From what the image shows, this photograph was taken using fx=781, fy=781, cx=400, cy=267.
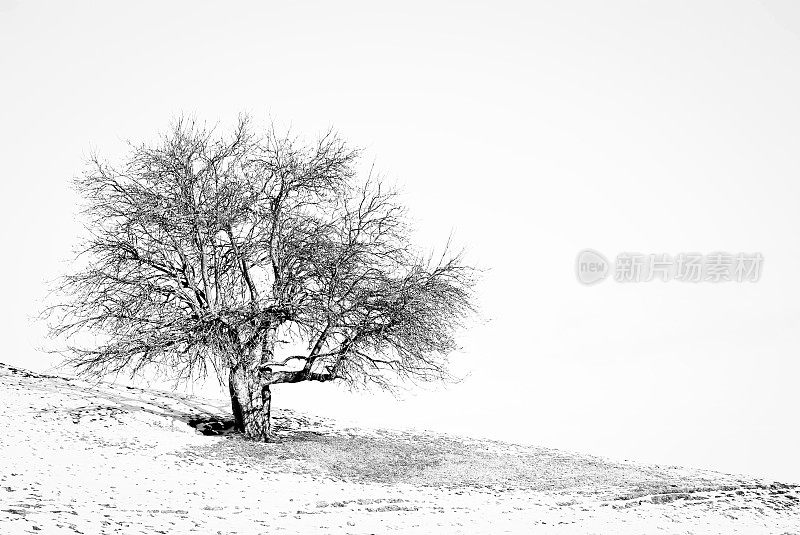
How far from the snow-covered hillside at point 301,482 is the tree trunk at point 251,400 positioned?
89 cm

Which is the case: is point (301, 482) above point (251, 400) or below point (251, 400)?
below

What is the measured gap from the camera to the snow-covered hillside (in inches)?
615

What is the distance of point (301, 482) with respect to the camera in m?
21.4

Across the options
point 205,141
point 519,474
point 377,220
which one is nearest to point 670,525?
point 519,474

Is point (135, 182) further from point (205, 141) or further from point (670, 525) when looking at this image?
point (670, 525)

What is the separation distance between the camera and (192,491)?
18.7 m

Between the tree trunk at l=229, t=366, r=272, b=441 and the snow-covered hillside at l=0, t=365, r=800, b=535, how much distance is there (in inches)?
34.9

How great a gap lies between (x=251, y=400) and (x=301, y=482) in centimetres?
576

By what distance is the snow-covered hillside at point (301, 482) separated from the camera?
51.2ft

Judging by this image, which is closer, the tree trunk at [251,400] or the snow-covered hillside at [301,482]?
the snow-covered hillside at [301,482]

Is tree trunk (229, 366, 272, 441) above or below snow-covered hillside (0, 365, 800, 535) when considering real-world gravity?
above

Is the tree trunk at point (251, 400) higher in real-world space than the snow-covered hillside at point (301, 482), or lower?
higher

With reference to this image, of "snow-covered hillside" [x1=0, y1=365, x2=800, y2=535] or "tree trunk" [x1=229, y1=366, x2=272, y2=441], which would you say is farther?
"tree trunk" [x1=229, y1=366, x2=272, y2=441]

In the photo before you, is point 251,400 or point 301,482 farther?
point 251,400
